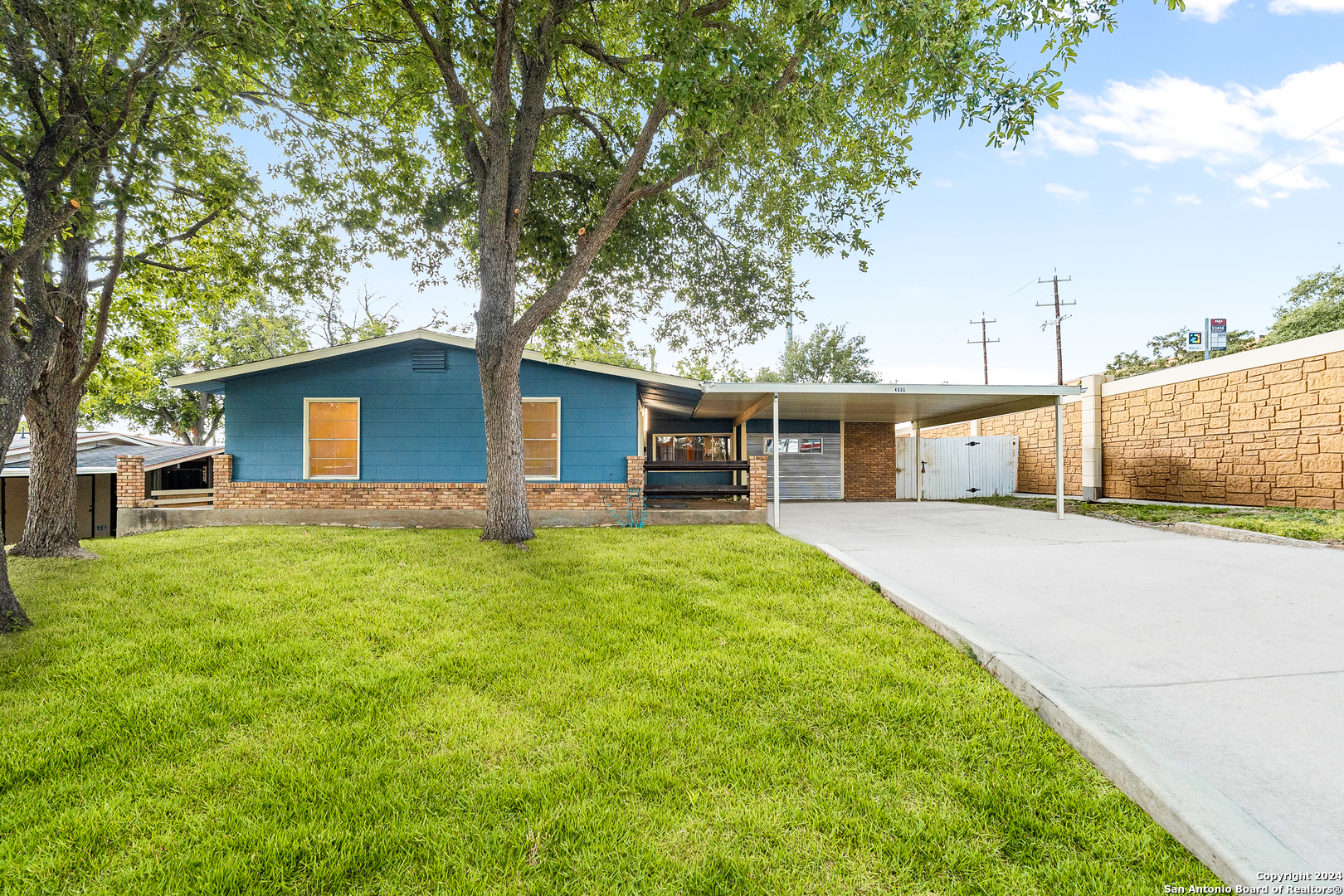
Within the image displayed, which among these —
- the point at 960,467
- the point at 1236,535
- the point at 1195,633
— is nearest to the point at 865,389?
the point at 1236,535

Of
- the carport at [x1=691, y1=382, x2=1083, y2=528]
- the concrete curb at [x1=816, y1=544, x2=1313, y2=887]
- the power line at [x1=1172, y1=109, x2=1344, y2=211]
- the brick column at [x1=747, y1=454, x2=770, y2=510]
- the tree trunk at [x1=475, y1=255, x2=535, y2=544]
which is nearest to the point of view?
the concrete curb at [x1=816, y1=544, x2=1313, y2=887]

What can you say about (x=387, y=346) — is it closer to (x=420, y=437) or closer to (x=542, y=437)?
(x=420, y=437)

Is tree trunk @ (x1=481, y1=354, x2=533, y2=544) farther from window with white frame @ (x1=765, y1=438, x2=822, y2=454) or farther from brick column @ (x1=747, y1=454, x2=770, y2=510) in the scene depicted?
window with white frame @ (x1=765, y1=438, x2=822, y2=454)

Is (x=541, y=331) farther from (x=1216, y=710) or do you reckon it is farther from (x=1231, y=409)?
(x=1231, y=409)

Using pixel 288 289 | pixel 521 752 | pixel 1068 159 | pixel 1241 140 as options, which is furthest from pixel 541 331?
pixel 1241 140

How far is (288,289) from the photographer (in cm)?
880

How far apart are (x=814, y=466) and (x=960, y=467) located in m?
4.74

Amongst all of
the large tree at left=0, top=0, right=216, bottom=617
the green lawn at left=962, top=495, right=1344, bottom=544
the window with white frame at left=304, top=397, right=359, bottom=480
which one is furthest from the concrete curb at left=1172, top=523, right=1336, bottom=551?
the window with white frame at left=304, top=397, right=359, bottom=480

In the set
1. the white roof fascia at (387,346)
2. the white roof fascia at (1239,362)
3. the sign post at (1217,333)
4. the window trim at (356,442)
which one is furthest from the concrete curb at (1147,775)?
the sign post at (1217,333)

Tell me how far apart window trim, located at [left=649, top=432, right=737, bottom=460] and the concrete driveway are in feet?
28.6

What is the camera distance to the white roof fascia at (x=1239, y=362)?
361 inches

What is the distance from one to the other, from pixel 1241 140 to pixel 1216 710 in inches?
906

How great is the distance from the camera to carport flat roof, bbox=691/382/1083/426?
29.2ft

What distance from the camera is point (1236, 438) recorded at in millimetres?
10594
